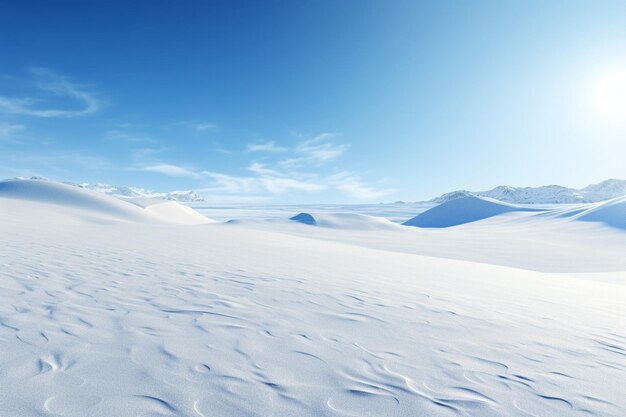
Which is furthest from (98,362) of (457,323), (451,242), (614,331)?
(451,242)

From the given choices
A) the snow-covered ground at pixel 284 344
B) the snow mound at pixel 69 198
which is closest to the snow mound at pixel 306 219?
the snow mound at pixel 69 198

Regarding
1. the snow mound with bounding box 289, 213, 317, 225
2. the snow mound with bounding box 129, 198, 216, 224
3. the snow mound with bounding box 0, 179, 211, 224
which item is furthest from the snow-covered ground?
the snow mound with bounding box 129, 198, 216, 224

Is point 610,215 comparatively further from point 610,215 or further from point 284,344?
point 284,344

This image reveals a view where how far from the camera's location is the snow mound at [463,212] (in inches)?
2827

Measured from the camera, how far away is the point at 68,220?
80.0 ft

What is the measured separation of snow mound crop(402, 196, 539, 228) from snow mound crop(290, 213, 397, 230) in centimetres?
3194

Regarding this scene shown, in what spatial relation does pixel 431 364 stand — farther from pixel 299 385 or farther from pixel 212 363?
pixel 212 363

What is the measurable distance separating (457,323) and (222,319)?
10.7 ft

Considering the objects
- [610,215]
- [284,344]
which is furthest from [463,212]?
[284,344]

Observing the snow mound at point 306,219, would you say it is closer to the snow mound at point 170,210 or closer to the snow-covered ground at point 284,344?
the snow mound at point 170,210

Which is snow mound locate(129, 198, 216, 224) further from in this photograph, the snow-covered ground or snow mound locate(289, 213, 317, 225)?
the snow-covered ground

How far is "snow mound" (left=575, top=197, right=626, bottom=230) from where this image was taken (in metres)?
40.8

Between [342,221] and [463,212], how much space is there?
40441 millimetres

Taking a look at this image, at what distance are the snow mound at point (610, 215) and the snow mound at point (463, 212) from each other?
22453 mm
